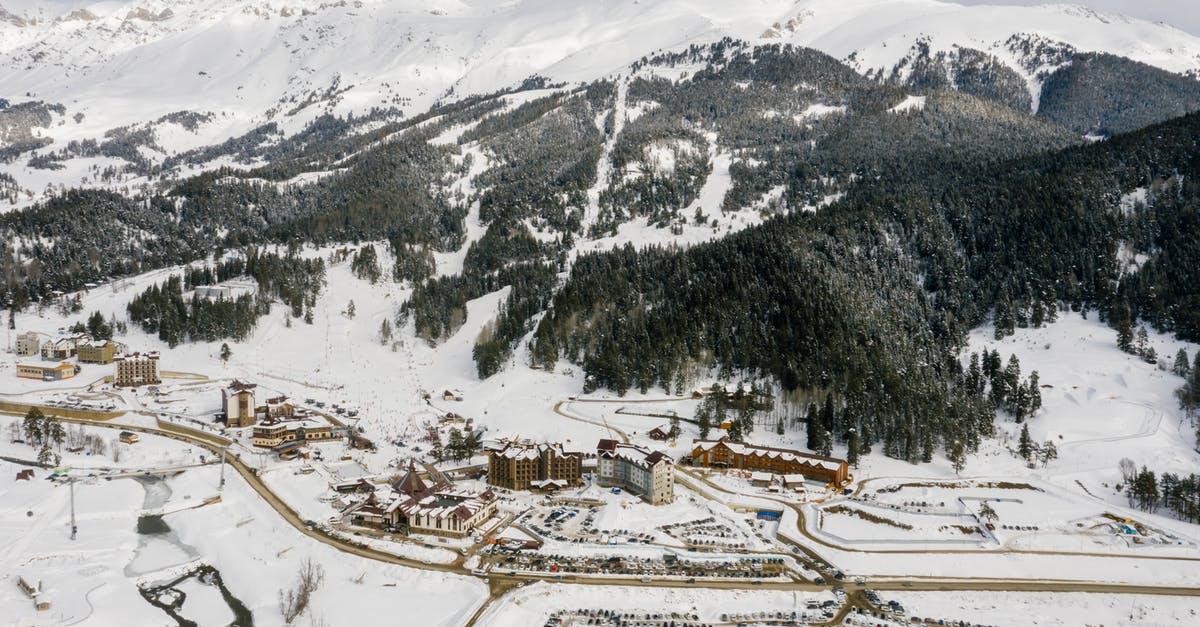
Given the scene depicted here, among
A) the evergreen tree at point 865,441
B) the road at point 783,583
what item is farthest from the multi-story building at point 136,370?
the evergreen tree at point 865,441

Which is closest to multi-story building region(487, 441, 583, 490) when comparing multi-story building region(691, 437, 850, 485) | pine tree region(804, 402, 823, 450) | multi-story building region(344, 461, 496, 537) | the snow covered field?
multi-story building region(344, 461, 496, 537)

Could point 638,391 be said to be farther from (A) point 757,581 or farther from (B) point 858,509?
(A) point 757,581

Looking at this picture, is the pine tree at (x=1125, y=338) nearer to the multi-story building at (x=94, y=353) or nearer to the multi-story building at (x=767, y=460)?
the multi-story building at (x=767, y=460)


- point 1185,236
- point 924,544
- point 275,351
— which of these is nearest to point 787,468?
point 924,544

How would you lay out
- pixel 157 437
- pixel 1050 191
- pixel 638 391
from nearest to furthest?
pixel 157 437 → pixel 638 391 → pixel 1050 191

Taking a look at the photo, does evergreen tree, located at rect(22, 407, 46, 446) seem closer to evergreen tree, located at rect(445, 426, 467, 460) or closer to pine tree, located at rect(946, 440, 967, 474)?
evergreen tree, located at rect(445, 426, 467, 460)
